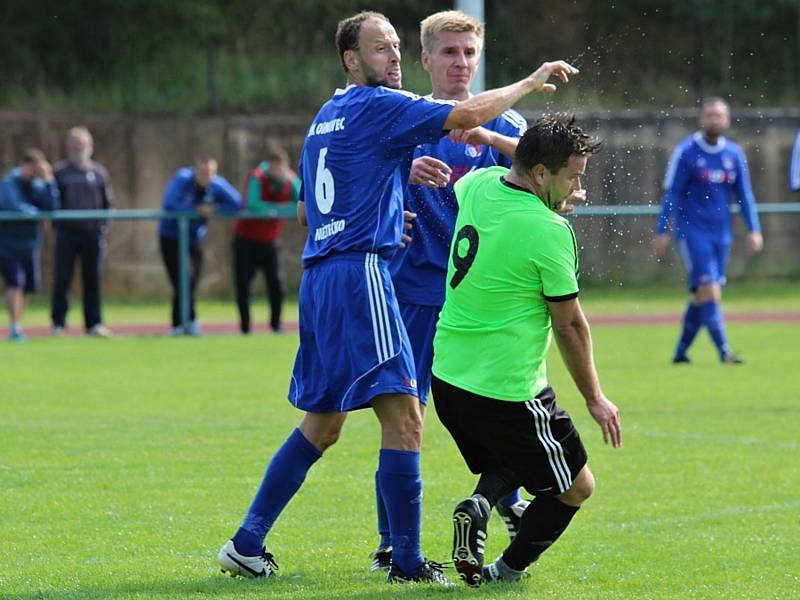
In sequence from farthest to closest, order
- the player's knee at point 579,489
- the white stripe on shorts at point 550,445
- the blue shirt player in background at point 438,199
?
1. the blue shirt player in background at point 438,199
2. the player's knee at point 579,489
3. the white stripe on shorts at point 550,445

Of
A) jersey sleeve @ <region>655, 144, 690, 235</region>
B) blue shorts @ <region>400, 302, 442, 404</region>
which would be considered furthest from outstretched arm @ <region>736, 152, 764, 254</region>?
blue shorts @ <region>400, 302, 442, 404</region>

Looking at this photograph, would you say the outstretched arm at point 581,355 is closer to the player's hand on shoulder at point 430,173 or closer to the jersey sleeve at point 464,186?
the jersey sleeve at point 464,186

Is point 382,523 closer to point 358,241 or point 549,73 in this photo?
point 358,241

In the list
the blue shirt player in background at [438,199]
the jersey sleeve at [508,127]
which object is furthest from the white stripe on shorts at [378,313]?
the jersey sleeve at [508,127]

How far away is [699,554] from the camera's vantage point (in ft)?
Answer: 21.1

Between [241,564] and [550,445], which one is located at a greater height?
[550,445]

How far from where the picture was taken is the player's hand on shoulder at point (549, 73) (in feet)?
19.0

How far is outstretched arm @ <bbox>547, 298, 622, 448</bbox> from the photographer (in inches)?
217

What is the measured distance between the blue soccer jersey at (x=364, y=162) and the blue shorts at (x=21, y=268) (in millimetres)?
12907

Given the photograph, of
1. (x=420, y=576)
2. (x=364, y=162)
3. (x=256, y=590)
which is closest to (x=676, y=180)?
(x=364, y=162)

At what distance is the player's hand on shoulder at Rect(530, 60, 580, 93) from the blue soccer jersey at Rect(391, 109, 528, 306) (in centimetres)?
71

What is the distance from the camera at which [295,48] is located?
2880 centimetres

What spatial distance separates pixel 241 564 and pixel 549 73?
228cm

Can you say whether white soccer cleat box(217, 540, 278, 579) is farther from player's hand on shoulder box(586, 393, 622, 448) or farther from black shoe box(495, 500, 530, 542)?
player's hand on shoulder box(586, 393, 622, 448)
